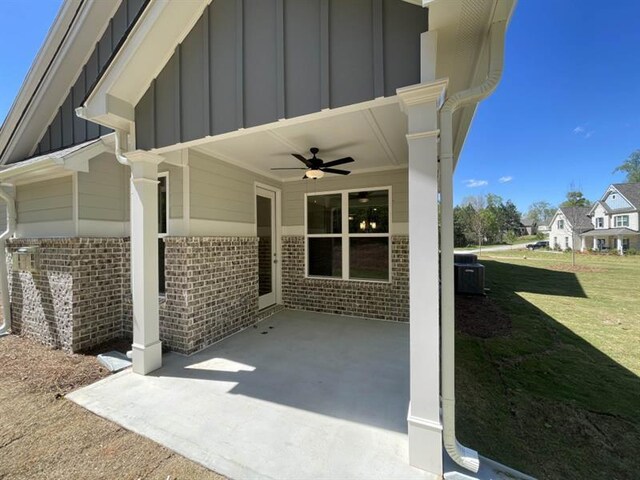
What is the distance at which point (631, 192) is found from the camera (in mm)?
→ 26438

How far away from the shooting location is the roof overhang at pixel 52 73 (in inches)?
169

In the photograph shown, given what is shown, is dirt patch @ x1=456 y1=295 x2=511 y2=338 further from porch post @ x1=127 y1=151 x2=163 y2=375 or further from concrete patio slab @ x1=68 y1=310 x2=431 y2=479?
porch post @ x1=127 y1=151 x2=163 y2=375

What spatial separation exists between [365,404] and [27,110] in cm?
731

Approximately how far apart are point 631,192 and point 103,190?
40374 millimetres

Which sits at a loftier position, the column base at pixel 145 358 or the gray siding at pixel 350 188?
the gray siding at pixel 350 188

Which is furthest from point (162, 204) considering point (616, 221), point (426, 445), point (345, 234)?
point (616, 221)

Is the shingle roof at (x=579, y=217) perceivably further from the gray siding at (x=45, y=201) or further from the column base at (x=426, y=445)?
the gray siding at (x=45, y=201)

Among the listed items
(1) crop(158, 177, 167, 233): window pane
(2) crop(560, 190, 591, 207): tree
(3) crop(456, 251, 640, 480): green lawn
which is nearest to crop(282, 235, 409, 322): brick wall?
(3) crop(456, 251, 640, 480): green lawn

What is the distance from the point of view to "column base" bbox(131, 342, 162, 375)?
3.36 meters

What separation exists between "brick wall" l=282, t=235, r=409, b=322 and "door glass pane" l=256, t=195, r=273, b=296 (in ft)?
1.16

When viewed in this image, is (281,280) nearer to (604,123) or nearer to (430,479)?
(430,479)

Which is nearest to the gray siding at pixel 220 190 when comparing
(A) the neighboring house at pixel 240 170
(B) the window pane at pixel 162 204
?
(A) the neighboring house at pixel 240 170

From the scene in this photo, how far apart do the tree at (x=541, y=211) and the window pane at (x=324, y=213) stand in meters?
73.4

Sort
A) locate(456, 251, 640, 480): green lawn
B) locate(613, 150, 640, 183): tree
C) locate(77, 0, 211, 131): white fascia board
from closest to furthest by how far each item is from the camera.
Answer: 1. locate(456, 251, 640, 480): green lawn
2. locate(77, 0, 211, 131): white fascia board
3. locate(613, 150, 640, 183): tree
